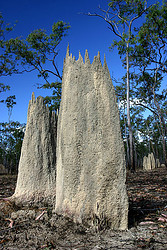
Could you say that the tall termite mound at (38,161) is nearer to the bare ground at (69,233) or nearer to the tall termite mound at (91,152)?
the bare ground at (69,233)

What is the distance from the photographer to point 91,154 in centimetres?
316

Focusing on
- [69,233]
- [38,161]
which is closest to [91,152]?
[69,233]

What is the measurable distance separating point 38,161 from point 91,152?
1.74 meters

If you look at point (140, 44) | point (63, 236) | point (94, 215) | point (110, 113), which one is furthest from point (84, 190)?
point (140, 44)

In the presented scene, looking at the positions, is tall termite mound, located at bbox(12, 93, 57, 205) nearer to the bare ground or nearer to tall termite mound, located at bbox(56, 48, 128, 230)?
the bare ground

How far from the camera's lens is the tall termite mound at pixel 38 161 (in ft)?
14.1

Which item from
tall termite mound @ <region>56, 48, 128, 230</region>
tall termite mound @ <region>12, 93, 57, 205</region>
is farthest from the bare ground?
tall termite mound @ <region>12, 93, 57, 205</region>

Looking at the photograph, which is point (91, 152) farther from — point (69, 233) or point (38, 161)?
point (38, 161)

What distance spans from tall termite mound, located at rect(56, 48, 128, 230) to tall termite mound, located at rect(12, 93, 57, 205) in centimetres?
88

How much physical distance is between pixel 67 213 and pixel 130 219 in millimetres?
1078

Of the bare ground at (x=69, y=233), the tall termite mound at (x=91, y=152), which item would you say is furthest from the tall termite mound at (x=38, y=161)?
the tall termite mound at (x=91, y=152)

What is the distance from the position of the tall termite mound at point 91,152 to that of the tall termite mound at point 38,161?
2.90 ft

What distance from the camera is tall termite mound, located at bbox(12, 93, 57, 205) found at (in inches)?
170

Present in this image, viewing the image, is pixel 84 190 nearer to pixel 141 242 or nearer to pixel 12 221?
pixel 141 242
